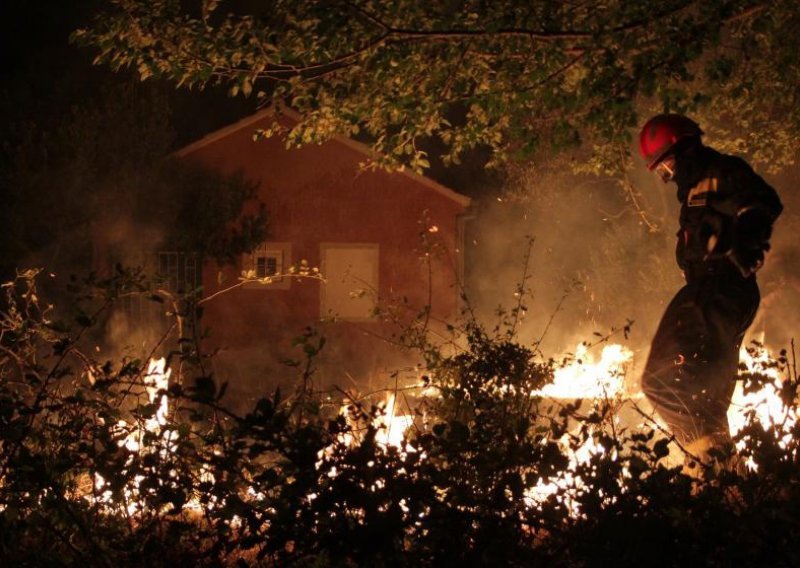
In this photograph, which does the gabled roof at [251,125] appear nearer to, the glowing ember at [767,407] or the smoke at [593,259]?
the smoke at [593,259]

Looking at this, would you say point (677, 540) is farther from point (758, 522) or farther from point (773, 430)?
point (773, 430)

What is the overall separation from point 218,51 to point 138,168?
10.1 m

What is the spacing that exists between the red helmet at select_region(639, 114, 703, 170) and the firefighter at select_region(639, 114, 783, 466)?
0.11 metres

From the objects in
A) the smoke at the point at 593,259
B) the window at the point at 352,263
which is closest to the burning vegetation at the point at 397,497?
the smoke at the point at 593,259

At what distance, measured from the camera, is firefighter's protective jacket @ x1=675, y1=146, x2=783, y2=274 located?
517 cm

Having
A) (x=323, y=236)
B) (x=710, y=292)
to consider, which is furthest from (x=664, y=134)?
(x=323, y=236)

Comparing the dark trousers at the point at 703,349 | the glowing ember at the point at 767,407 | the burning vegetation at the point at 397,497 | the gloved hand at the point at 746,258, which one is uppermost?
the gloved hand at the point at 746,258

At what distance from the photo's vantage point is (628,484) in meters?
2.95

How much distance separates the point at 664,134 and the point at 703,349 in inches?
53.5

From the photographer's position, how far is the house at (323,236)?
1858 centimetres

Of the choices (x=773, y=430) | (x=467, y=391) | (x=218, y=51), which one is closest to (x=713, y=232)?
(x=467, y=391)

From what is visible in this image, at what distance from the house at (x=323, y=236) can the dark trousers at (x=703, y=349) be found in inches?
503

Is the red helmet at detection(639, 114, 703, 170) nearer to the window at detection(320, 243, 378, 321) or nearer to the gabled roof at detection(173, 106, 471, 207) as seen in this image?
the gabled roof at detection(173, 106, 471, 207)

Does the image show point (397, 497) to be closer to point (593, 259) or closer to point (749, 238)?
point (749, 238)
